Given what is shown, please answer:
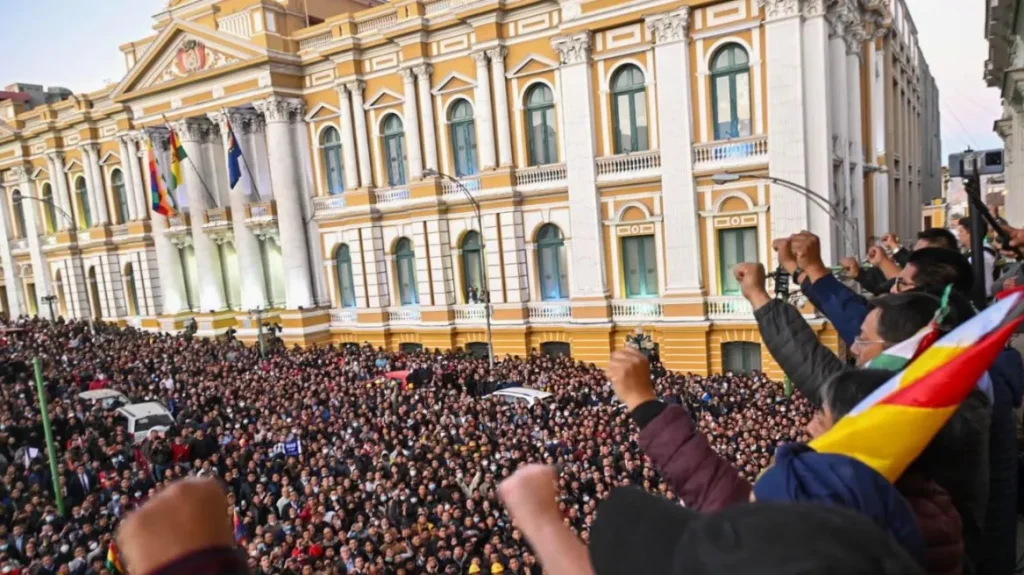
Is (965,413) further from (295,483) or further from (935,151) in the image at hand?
(935,151)

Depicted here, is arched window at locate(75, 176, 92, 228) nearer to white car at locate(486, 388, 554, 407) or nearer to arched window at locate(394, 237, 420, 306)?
arched window at locate(394, 237, 420, 306)

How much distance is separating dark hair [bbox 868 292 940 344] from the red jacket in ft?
3.51

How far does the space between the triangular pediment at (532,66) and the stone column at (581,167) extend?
51 centimetres

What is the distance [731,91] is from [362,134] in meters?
13.9

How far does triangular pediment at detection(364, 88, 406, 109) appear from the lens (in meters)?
25.1

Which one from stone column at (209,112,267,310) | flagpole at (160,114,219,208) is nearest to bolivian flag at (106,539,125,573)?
stone column at (209,112,267,310)

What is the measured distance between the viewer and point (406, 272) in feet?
86.2

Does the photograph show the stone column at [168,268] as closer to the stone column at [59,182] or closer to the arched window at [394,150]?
the stone column at [59,182]

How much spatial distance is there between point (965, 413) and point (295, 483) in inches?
459

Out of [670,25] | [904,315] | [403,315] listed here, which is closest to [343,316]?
[403,315]

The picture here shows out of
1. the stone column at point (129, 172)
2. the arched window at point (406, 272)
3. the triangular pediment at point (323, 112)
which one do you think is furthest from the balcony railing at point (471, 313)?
the stone column at point (129, 172)

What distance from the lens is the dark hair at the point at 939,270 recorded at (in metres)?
3.88

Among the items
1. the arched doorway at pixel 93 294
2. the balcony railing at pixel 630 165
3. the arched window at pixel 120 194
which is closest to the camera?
the balcony railing at pixel 630 165

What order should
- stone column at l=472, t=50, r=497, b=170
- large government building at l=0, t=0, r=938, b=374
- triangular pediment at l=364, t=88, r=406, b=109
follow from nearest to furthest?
large government building at l=0, t=0, r=938, b=374
stone column at l=472, t=50, r=497, b=170
triangular pediment at l=364, t=88, r=406, b=109
